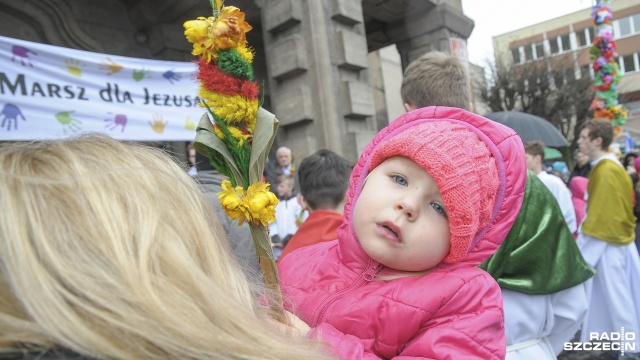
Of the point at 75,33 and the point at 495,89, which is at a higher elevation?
the point at 495,89

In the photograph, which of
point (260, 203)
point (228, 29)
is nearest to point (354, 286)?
point (260, 203)

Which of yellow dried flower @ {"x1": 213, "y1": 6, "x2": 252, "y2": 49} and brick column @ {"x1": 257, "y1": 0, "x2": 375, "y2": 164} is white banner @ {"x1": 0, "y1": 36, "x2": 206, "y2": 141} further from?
yellow dried flower @ {"x1": 213, "y1": 6, "x2": 252, "y2": 49}

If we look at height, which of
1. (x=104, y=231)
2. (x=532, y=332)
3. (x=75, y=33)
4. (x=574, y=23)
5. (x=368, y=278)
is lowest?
(x=532, y=332)

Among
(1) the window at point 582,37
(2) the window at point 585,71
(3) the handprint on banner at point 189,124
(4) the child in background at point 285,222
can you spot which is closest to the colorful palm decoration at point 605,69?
(4) the child in background at point 285,222

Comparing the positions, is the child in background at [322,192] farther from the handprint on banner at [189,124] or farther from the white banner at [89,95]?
the handprint on banner at [189,124]

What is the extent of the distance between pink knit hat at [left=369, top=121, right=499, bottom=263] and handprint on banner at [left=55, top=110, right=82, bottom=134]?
285cm

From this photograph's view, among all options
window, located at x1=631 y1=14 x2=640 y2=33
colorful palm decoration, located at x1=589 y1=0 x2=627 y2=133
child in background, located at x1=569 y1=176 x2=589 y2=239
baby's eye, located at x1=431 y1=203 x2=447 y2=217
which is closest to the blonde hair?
baby's eye, located at x1=431 y1=203 x2=447 y2=217

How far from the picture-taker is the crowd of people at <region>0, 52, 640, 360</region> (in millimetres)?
617

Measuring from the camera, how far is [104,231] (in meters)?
0.67

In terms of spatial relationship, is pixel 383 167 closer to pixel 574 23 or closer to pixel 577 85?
pixel 577 85

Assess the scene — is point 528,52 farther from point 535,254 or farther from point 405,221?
point 405,221

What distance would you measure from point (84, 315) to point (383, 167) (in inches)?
36.5

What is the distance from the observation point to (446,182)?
1.21 m

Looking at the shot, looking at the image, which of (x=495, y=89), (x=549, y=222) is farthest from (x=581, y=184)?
(x=495, y=89)
